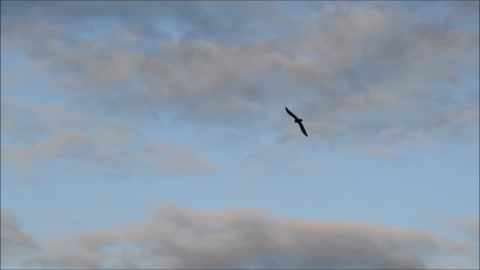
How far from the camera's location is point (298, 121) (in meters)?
117

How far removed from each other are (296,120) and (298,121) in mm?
768

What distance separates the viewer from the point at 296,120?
11662cm
